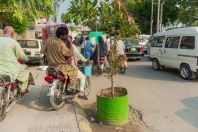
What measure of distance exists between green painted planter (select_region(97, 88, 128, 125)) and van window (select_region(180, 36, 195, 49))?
6.01m

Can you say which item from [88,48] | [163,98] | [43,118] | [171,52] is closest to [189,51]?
[171,52]

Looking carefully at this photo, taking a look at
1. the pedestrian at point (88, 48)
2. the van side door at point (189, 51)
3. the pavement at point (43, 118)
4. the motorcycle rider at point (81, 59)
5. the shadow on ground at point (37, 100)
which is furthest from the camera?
the pedestrian at point (88, 48)

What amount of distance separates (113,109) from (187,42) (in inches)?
261

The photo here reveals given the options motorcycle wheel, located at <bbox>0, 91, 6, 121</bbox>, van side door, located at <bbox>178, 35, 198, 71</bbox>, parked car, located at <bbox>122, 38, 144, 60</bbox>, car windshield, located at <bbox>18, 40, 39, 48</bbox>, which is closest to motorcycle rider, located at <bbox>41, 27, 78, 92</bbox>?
motorcycle wheel, located at <bbox>0, 91, 6, 121</bbox>

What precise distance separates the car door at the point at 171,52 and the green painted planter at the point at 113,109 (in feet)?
22.3

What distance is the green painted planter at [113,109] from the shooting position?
638 centimetres

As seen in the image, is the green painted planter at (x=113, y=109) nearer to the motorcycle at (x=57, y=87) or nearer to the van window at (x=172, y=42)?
the motorcycle at (x=57, y=87)

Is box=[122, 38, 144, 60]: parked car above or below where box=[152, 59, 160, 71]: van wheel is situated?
above

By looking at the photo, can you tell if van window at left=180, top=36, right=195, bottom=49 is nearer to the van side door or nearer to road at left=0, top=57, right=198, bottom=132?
the van side door

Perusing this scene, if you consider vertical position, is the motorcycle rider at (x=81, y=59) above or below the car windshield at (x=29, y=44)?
below

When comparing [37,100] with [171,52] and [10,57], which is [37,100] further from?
[171,52]

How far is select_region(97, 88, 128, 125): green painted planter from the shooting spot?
638 centimetres

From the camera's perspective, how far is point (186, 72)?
12.0 m

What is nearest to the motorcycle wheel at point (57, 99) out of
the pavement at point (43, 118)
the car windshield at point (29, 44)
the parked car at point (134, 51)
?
the pavement at point (43, 118)
